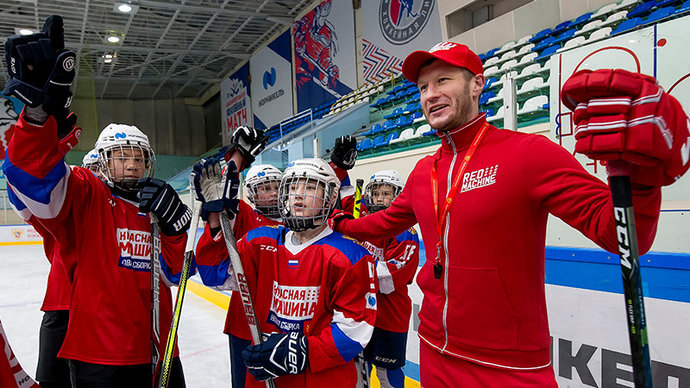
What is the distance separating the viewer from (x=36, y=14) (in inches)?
442

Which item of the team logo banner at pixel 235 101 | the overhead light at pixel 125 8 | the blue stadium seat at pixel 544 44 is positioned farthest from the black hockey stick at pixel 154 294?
the team logo banner at pixel 235 101

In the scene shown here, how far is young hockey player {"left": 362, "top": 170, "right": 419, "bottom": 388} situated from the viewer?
2.19 m

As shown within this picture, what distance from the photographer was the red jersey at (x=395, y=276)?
2174 millimetres

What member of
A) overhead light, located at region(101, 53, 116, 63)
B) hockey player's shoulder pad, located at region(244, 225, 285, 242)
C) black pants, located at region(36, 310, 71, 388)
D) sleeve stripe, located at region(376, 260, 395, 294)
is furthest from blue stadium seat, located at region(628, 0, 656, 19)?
overhead light, located at region(101, 53, 116, 63)

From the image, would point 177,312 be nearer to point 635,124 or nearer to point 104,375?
point 104,375

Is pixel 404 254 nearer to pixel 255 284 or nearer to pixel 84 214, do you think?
pixel 255 284

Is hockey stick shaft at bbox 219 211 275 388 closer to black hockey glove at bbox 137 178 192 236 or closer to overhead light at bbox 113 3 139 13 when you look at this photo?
black hockey glove at bbox 137 178 192 236

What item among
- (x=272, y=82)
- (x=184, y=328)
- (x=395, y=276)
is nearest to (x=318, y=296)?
(x=395, y=276)

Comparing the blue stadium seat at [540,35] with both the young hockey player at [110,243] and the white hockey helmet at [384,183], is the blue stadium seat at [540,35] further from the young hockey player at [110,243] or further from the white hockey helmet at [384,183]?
the young hockey player at [110,243]

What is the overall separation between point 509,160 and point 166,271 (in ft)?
4.18

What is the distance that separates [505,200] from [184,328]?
3597 mm

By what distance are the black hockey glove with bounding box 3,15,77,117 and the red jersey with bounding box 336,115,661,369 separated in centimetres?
104

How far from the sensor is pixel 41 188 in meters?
1.26

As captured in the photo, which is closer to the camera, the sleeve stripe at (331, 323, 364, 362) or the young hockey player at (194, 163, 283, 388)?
the sleeve stripe at (331, 323, 364, 362)
